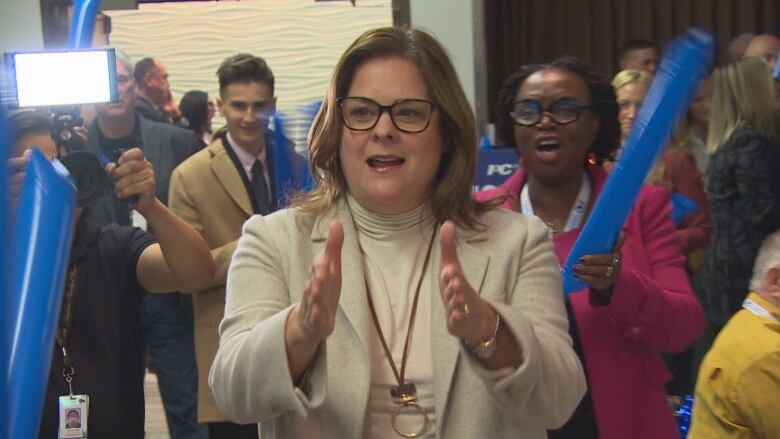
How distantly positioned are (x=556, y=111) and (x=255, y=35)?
403 cm

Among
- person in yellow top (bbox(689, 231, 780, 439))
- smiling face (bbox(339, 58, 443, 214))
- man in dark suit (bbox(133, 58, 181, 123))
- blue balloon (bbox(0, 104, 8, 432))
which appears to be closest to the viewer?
blue balloon (bbox(0, 104, 8, 432))

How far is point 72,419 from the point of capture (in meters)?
2.60

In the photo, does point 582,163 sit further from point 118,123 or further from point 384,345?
point 118,123

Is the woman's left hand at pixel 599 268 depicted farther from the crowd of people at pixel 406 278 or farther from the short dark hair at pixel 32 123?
the short dark hair at pixel 32 123

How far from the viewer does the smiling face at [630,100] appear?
4.28 m

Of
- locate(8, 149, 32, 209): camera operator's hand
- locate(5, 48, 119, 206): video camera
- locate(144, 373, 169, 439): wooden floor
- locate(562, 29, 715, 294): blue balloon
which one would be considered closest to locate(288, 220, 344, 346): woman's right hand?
locate(8, 149, 32, 209): camera operator's hand

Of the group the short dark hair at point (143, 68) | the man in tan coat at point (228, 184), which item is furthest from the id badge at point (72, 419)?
the short dark hair at point (143, 68)

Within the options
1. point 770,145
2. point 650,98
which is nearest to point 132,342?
point 650,98

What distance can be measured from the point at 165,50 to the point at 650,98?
489 cm

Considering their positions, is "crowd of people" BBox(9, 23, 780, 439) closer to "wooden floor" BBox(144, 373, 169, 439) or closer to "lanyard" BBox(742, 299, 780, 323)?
"lanyard" BBox(742, 299, 780, 323)

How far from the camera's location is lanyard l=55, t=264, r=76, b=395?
2.64 meters

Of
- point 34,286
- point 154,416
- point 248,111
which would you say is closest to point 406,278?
point 34,286

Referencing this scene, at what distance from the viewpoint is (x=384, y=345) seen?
1.92m

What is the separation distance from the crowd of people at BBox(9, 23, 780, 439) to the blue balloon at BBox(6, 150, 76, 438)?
0.35 feet
